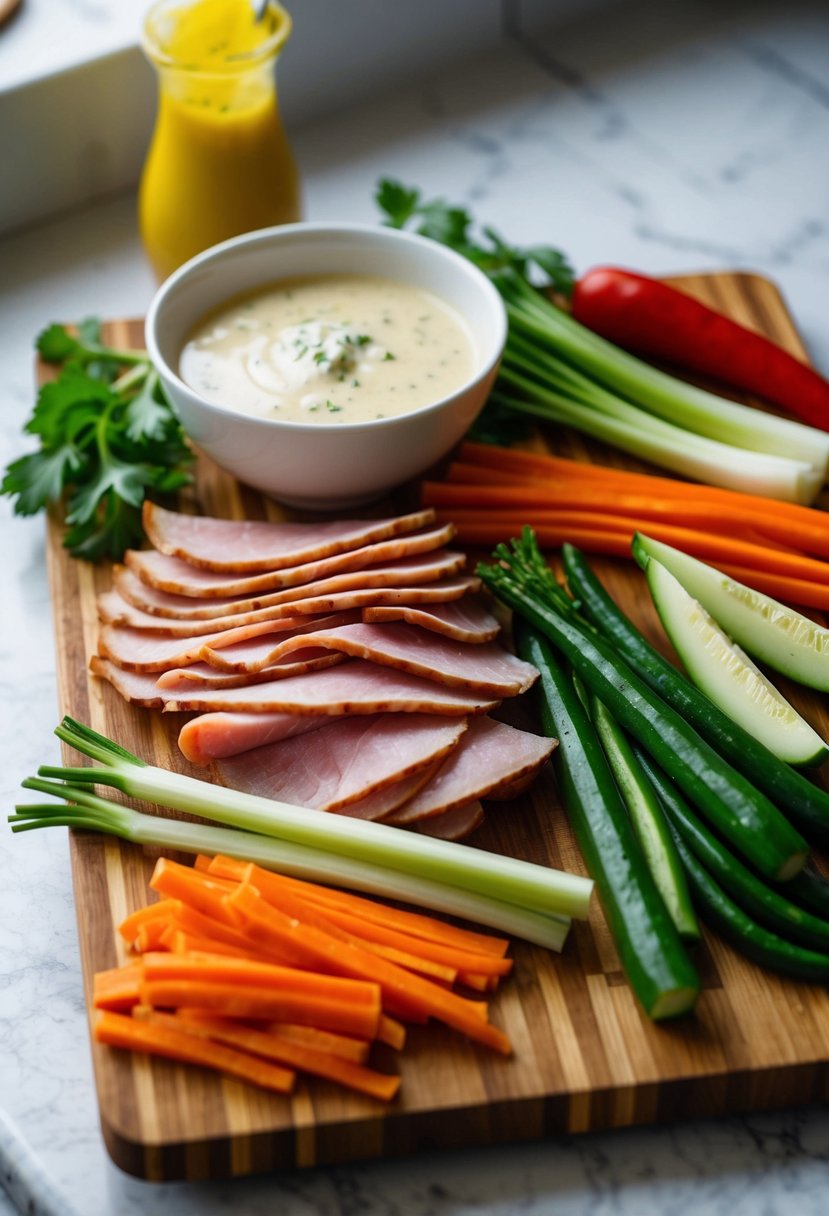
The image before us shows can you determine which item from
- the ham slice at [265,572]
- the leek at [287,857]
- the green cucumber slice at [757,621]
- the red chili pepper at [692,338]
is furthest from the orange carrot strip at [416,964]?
the red chili pepper at [692,338]

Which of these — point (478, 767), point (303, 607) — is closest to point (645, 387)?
point (303, 607)

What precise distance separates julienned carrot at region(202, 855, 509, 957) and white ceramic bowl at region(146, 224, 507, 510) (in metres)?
0.92

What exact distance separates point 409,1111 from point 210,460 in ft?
5.37

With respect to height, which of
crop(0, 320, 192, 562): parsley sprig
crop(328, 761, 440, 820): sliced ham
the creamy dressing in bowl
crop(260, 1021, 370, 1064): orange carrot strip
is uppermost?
the creamy dressing in bowl

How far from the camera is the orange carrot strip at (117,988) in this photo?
211cm

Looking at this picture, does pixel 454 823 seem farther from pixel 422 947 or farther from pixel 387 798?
pixel 422 947

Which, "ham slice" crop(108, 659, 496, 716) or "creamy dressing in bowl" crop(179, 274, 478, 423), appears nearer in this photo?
"ham slice" crop(108, 659, 496, 716)

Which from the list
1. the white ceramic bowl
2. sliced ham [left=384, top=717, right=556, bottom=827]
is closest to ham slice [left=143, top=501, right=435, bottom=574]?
the white ceramic bowl

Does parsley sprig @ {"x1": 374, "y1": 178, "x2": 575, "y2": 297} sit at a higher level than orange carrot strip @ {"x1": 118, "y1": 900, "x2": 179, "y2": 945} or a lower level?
higher

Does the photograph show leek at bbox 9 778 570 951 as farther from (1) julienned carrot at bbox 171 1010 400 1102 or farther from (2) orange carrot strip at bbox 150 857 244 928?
(1) julienned carrot at bbox 171 1010 400 1102

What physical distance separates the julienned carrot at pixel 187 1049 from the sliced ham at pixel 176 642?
26.6 inches

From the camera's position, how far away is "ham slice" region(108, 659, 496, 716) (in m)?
2.41

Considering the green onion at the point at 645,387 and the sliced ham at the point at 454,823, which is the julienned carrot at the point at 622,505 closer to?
the green onion at the point at 645,387

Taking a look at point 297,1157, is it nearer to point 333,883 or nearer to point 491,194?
point 333,883
